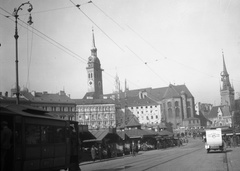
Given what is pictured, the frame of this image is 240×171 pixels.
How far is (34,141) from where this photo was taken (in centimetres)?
1175

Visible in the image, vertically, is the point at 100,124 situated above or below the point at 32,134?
above

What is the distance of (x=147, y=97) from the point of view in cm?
13762

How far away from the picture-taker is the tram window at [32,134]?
37.4ft

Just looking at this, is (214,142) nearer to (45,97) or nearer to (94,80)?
(45,97)

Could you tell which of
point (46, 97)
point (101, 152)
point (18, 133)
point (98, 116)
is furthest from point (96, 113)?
point (18, 133)

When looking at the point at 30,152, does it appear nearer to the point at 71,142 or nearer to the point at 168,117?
the point at 71,142

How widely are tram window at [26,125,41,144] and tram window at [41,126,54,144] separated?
30 cm

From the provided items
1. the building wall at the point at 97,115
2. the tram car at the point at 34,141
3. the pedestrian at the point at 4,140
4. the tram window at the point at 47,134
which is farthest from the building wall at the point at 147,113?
the pedestrian at the point at 4,140

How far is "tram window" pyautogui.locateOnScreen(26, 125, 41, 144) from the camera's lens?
1141 centimetres

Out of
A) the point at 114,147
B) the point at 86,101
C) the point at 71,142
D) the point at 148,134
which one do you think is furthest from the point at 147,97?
the point at 71,142

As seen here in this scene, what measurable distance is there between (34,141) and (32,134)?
11.5 inches

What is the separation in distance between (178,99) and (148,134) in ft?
255

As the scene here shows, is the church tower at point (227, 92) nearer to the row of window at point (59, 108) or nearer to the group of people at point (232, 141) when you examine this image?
the row of window at point (59, 108)

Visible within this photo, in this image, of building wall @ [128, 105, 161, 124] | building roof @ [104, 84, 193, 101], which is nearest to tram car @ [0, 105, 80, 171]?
building wall @ [128, 105, 161, 124]
